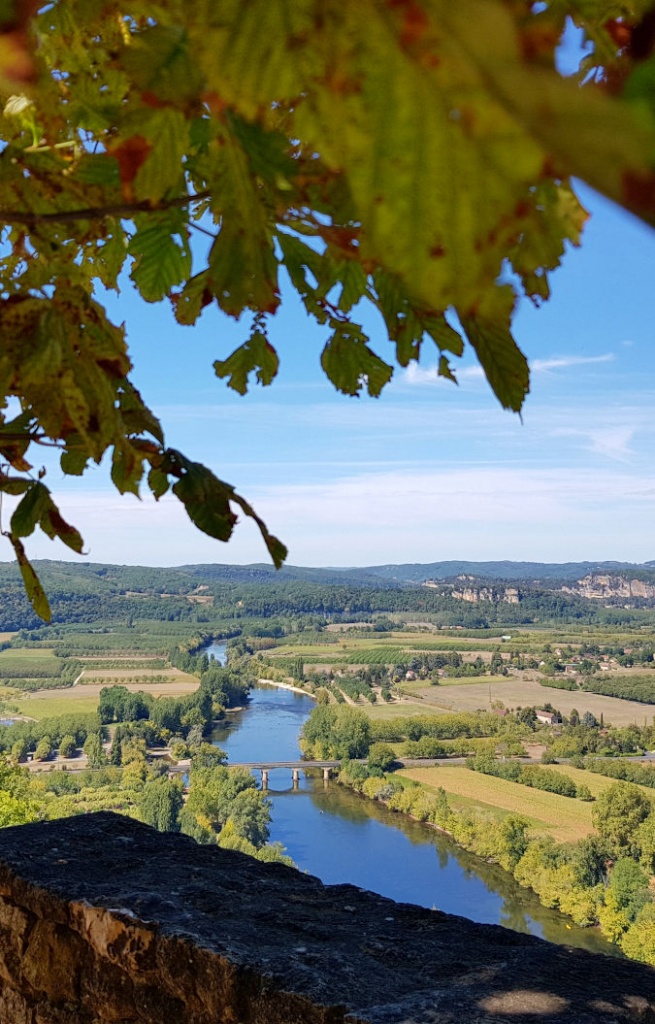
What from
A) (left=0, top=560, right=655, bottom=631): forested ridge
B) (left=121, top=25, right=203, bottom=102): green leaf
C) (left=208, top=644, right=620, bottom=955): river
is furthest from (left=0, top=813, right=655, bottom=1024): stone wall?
(left=0, top=560, right=655, bottom=631): forested ridge

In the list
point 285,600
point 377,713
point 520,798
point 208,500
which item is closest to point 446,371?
point 208,500

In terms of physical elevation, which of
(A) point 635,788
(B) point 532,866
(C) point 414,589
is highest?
(C) point 414,589

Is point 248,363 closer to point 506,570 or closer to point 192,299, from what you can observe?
point 192,299

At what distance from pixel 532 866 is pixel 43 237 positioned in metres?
22.4

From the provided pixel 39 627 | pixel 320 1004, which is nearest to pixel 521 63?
pixel 320 1004

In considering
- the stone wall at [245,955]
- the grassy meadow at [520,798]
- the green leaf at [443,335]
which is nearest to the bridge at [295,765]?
the grassy meadow at [520,798]

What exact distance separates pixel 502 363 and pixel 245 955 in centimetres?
87

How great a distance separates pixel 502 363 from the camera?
1.31ft

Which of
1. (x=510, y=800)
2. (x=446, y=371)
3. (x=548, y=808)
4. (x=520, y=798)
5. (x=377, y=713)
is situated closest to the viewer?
(x=446, y=371)

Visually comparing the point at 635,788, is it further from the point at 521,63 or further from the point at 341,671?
the point at 521,63

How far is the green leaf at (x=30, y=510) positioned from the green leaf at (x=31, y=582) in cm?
1

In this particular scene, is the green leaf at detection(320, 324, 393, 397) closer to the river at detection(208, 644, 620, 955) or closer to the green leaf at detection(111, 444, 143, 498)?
the green leaf at detection(111, 444, 143, 498)

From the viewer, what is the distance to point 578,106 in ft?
0.36

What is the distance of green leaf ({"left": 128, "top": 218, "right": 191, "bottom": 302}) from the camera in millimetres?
638
